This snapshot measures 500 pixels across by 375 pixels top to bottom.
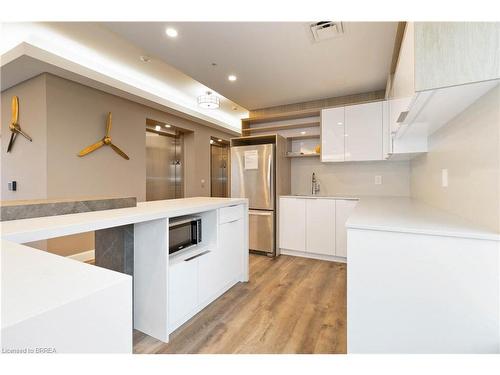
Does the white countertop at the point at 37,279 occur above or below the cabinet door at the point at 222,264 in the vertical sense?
above

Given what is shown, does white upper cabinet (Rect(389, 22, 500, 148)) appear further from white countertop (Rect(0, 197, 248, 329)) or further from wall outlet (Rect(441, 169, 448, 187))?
white countertop (Rect(0, 197, 248, 329))

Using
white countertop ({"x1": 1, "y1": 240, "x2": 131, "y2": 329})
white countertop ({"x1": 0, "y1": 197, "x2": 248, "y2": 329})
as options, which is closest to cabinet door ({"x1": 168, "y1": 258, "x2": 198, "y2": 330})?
white countertop ({"x1": 0, "y1": 197, "x2": 248, "y2": 329})

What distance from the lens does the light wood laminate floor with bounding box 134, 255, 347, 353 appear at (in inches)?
→ 59.8

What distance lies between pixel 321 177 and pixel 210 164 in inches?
105

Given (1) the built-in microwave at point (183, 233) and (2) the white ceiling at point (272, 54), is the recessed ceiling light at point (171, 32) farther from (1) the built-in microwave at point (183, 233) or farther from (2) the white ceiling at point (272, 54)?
(1) the built-in microwave at point (183, 233)

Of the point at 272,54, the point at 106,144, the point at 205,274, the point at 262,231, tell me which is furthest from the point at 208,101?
the point at 205,274

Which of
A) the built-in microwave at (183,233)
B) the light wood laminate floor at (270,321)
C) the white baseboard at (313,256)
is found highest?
the built-in microwave at (183,233)

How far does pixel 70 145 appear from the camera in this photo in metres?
3.02

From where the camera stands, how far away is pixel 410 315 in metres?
1.13

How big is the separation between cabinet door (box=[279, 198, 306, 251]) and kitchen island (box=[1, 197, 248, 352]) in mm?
1082

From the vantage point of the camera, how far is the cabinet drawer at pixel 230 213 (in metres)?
2.16

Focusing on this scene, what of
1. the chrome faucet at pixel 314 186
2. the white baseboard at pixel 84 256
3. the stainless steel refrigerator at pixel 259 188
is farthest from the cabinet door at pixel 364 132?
the white baseboard at pixel 84 256

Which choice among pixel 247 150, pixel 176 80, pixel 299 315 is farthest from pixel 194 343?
pixel 176 80

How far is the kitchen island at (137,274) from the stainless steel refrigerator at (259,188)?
0.97 meters
